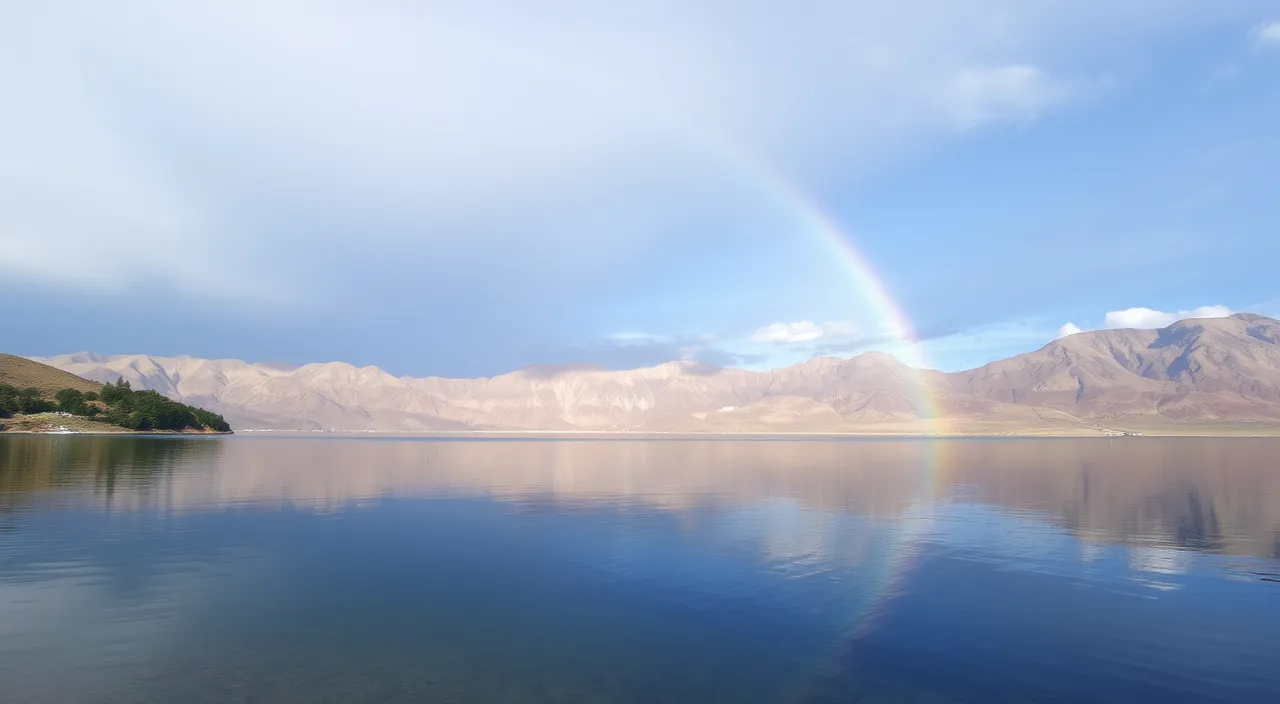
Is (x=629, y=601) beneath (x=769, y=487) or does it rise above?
above

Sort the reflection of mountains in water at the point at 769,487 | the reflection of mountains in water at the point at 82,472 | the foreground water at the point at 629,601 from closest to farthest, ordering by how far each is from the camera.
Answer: the foreground water at the point at 629,601 < the reflection of mountains in water at the point at 769,487 < the reflection of mountains in water at the point at 82,472

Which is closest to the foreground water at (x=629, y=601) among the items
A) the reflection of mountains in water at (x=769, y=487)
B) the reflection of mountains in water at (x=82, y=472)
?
the reflection of mountains in water at (x=769, y=487)

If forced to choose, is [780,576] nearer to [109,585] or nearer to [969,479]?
[109,585]

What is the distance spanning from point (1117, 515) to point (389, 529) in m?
56.7

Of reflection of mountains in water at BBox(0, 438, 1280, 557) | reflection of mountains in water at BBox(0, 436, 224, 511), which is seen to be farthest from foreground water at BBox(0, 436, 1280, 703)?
reflection of mountains in water at BBox(0, 436, 224, 511)

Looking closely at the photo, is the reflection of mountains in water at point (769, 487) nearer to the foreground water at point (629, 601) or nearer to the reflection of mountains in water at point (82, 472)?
the reflection of mountains in water at point (82, 472)

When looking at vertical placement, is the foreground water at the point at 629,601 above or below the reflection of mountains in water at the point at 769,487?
above

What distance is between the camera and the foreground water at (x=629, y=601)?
1978 centimetres

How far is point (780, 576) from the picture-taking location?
33.5 metres

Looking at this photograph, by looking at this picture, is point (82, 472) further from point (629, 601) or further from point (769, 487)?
point (629, 601)

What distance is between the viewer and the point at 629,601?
95.1ft

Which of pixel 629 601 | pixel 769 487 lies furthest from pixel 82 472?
pixel 629 601

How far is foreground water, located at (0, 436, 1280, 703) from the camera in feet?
64.9

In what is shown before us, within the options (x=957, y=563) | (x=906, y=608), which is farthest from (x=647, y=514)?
(x=906, y=608)
